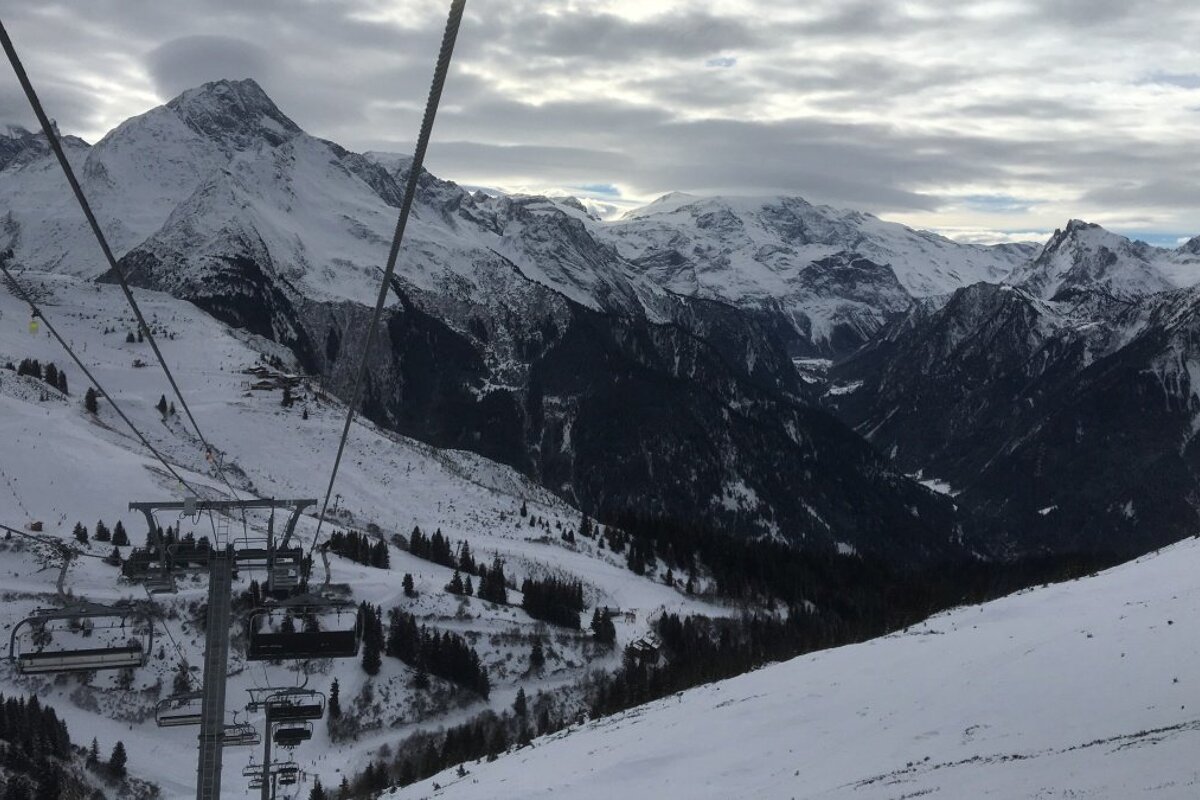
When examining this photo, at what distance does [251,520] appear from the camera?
110188 millimetres

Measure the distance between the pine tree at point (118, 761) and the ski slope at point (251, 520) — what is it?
2343 millimetres

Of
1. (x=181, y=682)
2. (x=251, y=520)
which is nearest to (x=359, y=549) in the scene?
(x=251, y=520)

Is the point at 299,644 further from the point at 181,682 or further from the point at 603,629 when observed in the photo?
the point at 603,629

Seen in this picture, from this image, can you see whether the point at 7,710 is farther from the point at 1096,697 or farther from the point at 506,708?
the point at 1096,697

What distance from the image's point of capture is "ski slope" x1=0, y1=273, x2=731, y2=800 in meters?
73.2

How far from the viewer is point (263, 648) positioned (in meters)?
27.6

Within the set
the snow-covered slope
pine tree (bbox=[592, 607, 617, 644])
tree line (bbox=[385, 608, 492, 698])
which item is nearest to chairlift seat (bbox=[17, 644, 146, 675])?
the snow-covered slope

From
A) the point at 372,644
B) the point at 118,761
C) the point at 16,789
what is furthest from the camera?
the point at 372,644

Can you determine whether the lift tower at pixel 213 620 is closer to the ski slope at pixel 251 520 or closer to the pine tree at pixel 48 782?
the ski slope at pixel 251 520

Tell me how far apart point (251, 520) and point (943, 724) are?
284 ft

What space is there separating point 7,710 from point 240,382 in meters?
113

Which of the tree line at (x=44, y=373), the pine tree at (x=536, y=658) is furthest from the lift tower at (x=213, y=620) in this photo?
the tree line at (x=44, y=373)

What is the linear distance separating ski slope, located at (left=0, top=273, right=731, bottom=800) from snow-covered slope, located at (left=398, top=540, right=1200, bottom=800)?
2354cm

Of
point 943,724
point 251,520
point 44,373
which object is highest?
point 44,373
